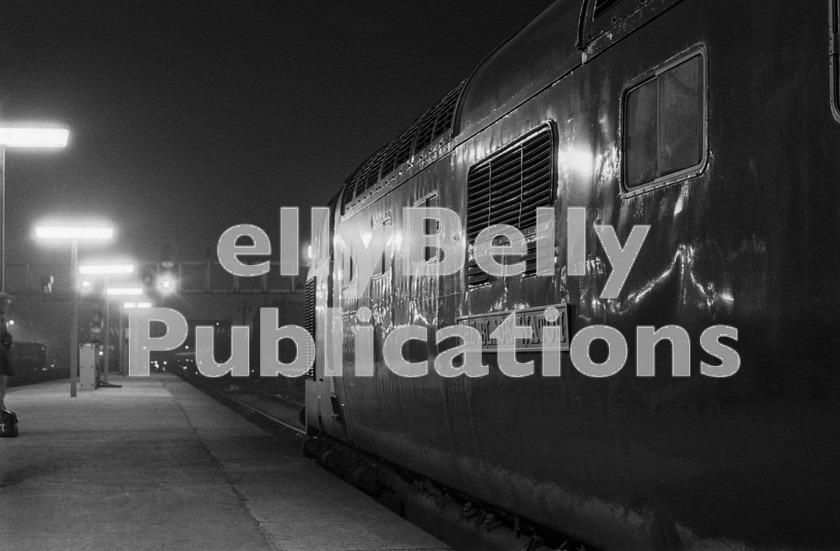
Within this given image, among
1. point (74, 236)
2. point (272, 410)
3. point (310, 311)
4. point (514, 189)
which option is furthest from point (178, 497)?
point (74, 236)

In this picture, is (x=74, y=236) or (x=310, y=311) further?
(x=74, y=236)

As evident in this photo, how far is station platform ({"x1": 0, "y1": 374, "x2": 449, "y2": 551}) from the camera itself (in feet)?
26.9

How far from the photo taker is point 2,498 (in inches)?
407

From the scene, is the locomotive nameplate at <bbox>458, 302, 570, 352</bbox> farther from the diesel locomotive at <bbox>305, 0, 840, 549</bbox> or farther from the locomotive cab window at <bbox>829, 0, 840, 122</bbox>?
the locomotive cab window at <bbox>829, 0, 840, 122</bbox>

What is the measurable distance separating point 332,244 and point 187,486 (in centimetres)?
320

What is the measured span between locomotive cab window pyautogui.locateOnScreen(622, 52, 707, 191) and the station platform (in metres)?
3.88

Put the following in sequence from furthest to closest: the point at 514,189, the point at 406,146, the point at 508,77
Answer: the point at 406,146, the point at 508,77, the point at 514,189

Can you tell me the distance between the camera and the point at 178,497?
10.4m

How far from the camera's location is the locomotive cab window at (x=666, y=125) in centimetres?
441

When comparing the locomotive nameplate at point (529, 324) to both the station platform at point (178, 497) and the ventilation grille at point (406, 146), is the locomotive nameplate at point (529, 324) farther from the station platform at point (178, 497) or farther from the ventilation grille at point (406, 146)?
the station platform at point (178, 497)

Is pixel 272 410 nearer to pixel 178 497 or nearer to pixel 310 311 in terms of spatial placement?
pixel 310 311

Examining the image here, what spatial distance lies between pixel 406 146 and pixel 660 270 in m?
5.08

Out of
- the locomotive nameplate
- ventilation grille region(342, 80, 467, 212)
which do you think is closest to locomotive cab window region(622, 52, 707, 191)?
the locomotive nameplate

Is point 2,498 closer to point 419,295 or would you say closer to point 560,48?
point 419,295
